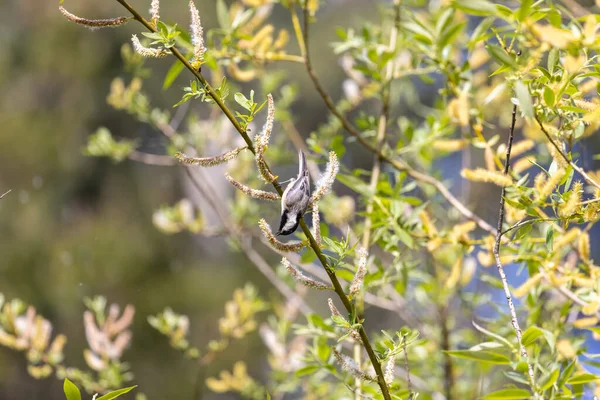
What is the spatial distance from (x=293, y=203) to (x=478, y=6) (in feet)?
0.36

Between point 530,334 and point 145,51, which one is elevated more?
point 145,51

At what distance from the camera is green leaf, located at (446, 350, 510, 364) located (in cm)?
24

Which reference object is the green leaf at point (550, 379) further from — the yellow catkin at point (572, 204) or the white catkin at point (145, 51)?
the white catkin at point (145, 51)

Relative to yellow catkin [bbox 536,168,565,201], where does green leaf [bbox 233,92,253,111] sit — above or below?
above

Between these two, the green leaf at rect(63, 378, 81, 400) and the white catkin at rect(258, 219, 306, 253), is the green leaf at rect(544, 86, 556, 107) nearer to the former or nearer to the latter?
the white catkin at rect(258, 219, 306, 253)

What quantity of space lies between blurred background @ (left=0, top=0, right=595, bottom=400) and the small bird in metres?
1.47

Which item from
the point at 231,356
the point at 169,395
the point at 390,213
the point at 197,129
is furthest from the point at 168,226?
the point at 231,356

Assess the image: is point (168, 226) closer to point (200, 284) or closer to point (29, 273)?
point (29, 273)

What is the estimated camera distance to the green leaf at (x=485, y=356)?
0.24m

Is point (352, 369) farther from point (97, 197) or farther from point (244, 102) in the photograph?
point (97, 197)

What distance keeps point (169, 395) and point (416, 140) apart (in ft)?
5.37

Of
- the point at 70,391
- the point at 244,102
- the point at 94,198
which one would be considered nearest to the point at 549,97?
the point at 244,102

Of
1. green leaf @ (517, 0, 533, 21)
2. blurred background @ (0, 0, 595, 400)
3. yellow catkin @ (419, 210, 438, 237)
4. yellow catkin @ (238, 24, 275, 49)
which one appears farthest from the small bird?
blurred background @ (0, 0, 595, 400)

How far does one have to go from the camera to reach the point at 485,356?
257 mm
